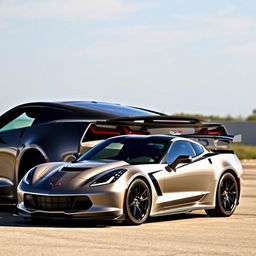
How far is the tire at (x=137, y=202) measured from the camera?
13.1 meters

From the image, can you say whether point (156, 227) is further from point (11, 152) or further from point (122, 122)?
point (11, 152)

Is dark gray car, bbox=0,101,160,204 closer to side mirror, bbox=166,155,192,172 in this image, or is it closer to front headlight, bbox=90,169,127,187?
side mirror, bbox=166,155,192,172

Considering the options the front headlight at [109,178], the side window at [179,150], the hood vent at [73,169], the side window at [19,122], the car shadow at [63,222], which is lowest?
the car shadow at [63,222]

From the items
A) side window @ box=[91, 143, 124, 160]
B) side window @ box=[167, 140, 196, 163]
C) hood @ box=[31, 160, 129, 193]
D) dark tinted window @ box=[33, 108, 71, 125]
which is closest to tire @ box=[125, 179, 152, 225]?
hood @ box=[31, 160, 129, 193]

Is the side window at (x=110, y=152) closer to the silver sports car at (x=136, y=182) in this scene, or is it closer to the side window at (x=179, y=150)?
the silver sports car at (x=136, y=182)

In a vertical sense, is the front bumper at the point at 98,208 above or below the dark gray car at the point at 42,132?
below

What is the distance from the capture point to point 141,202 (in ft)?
43.9

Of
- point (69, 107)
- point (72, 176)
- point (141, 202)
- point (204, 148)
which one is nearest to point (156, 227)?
point (141, 202)

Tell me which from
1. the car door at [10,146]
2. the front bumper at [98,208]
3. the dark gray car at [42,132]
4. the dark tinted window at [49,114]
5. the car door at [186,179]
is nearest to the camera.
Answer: the front bumper at [98,208]

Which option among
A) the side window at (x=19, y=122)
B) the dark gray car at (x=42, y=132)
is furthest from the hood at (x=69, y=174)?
the side window at (x=19, y=122)

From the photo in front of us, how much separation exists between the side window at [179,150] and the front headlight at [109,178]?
1.10 m

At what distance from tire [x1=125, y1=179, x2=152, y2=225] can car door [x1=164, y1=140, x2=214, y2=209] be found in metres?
0.48

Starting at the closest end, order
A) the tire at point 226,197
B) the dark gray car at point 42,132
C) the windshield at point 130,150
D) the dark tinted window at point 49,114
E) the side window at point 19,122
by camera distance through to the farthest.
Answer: the windshield at point 130,150 → the tire at point 226,197 → the dark gray car at point 42,132 → the dark tinted window at point 49,114 → the side window at point 19,122

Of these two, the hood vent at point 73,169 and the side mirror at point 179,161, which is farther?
the side mirror at point 179,161
